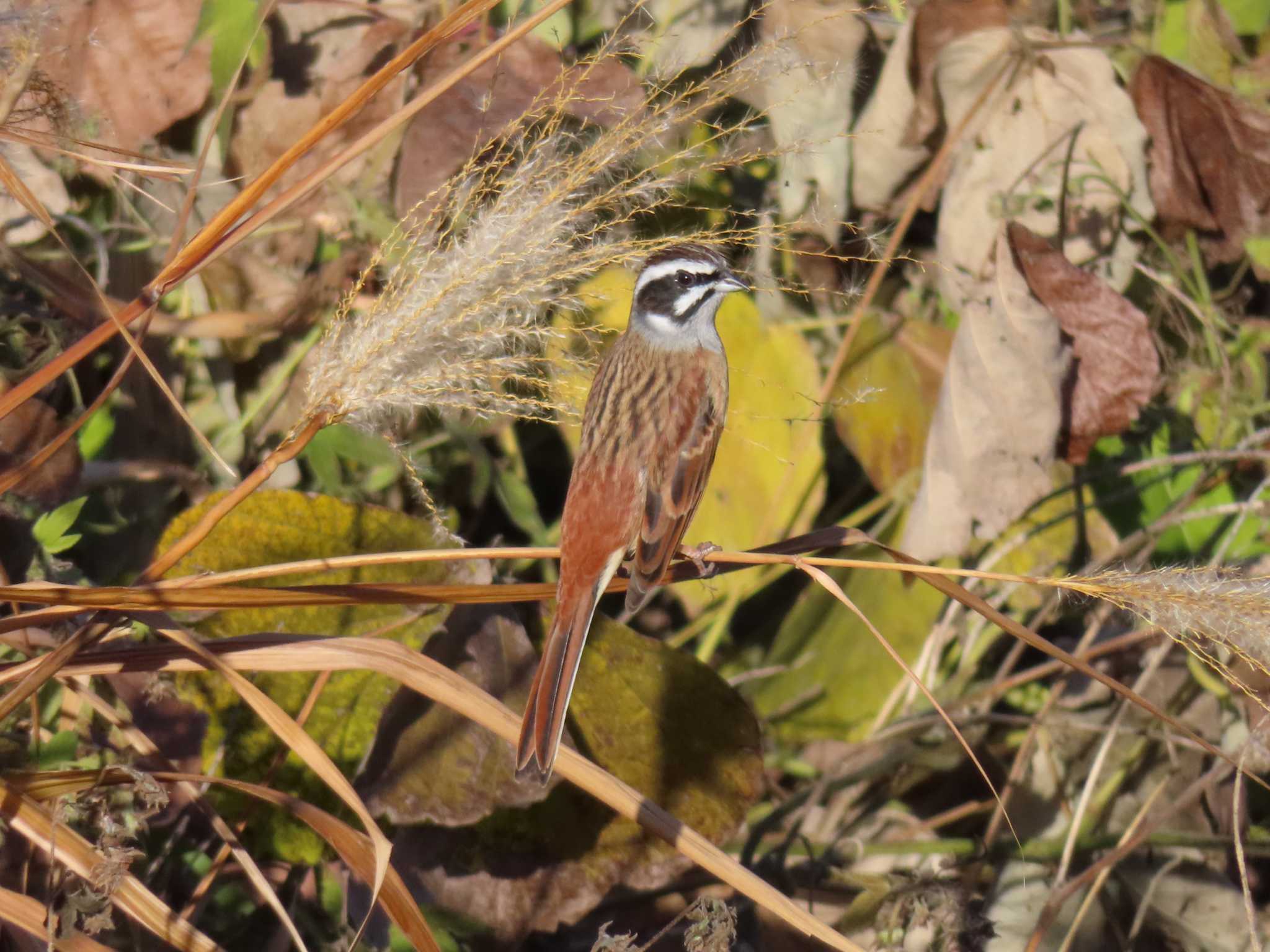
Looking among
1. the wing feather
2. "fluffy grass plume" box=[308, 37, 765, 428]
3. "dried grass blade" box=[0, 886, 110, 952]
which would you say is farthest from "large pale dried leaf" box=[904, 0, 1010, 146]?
"dried grass blade" box=[0, 886, 110, 952]

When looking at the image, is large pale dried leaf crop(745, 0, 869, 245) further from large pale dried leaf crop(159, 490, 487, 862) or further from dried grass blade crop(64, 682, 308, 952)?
dried grass blade crop(64, 682, 308, 952)

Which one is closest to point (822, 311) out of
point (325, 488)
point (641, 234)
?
point (641, 234)

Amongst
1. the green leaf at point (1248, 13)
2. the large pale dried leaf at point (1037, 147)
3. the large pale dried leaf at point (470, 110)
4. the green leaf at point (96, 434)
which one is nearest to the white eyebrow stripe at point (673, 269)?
the large pale dried leaf at point (470, 110)

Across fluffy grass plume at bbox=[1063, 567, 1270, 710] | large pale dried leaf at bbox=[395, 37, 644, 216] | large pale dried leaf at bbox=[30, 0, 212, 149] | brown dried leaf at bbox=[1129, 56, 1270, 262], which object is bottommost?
brown dried leaf at bbox=[1129, 56, 1270, 262]

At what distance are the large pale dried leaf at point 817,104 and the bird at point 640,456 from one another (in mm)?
462

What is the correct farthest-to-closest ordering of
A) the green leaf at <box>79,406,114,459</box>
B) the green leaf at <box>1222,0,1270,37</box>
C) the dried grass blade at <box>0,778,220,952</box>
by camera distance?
the green leaf at <box>1222,0,1270,37</box> → the green leaf at <box>79,406,114,459</box> → the dried grass blade at <box>0,778,220,952</box>

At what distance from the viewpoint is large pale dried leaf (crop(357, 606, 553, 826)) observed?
2.75m

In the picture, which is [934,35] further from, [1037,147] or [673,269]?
[673,269]

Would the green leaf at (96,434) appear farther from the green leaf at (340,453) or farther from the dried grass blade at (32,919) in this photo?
the dried grass blade at (32,919)

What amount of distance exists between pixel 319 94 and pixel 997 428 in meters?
2.10

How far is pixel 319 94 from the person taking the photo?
3.67 m

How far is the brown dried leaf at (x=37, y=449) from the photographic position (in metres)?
2.76

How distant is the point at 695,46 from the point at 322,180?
1.88m

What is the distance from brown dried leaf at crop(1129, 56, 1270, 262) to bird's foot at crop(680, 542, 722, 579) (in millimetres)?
1869
